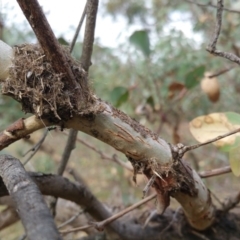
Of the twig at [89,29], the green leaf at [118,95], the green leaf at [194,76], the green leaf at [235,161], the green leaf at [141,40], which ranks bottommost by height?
the green leaf at [235,161]

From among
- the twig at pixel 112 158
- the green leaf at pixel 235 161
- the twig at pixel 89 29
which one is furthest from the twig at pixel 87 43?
the green leaf at pixel 235 161

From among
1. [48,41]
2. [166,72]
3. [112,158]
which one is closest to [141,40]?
[112,158]

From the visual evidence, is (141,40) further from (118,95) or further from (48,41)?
(48,41)

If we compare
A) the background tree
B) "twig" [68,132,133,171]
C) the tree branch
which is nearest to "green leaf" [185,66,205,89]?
the background tree

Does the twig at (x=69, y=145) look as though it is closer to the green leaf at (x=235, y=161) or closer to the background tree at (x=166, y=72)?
the green leaf at (x=235, y=161)

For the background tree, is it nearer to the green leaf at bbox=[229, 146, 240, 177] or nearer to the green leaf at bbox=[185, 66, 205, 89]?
the green leaf at bbox=[185, 66, 205, 89]
